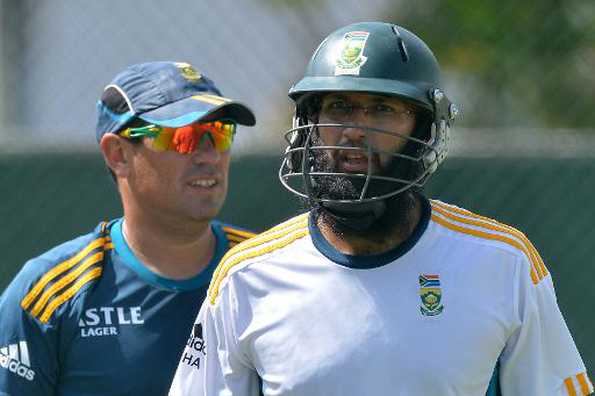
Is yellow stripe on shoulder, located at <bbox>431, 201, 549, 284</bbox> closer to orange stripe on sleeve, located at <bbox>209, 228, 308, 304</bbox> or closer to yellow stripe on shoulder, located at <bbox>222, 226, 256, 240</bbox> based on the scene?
orange stripe on sleeve, located at <bbox>209, 228, 308, 304</bbox>

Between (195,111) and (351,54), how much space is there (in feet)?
3.04

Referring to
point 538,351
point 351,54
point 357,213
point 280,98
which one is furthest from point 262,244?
point 280,98

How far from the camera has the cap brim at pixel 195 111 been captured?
14.1ft

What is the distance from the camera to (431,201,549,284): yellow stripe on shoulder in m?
3.44

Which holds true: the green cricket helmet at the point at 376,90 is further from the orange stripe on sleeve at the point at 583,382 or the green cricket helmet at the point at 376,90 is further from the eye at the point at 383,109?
the orange stripe on sleeve at the point at 583,382

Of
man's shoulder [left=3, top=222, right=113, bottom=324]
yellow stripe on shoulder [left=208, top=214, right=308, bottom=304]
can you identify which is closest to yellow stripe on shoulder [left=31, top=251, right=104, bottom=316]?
man's shoulder [left=3, top=222, right=113, bottom=324]

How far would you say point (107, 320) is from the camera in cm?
423

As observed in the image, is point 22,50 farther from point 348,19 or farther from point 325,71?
point 325,71

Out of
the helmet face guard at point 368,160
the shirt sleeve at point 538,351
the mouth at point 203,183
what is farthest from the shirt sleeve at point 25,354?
the shirt sleeve at point 538,351

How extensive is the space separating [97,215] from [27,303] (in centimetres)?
249

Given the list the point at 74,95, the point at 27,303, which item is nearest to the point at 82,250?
the point at 27,303

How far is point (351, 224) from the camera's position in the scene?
3.46 meters

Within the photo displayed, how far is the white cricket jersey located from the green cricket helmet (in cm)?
14

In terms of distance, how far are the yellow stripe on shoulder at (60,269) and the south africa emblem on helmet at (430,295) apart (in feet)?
4.57
